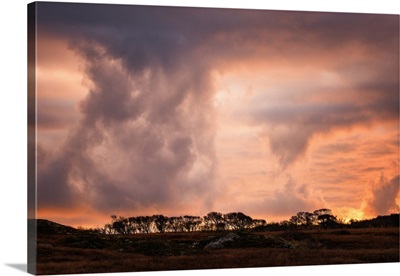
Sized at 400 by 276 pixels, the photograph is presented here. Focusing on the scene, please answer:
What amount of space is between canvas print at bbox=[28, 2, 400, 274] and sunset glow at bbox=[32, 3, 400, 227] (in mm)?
21

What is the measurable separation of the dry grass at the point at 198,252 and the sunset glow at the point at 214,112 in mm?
343

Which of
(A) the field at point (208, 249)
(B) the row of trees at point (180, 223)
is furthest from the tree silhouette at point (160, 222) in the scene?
(A) the field at point (208, 249)

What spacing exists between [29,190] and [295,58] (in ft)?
14.5

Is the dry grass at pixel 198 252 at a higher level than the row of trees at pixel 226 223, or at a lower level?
lower

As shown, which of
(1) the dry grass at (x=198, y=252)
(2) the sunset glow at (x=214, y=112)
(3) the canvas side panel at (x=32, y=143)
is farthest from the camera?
(2) the sunset glow at (x=214, y=112)

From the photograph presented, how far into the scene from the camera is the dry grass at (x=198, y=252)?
16.4 m

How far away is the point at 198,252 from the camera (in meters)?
17.2

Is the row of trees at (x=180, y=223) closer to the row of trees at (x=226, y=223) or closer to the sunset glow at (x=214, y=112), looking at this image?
the row of trees at (x=226, y=223)

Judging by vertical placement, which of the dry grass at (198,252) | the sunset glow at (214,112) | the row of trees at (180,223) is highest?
the sunset glow at (214,112)

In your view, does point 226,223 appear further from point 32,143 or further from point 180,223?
point 32,143

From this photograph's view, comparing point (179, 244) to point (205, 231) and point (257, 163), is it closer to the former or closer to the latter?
point (205, 231)

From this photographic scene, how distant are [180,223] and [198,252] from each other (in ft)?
1.72

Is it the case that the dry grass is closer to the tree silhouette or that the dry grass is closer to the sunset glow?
the tree silhouette

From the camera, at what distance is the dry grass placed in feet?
53.8
